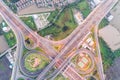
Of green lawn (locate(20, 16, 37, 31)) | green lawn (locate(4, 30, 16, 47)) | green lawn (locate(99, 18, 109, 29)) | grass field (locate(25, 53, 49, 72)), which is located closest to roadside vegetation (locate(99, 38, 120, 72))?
green lawn (locate(99, 18, 109, 29))

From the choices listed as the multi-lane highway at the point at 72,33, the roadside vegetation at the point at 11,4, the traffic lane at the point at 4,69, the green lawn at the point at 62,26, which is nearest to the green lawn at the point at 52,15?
the green lawn at the point at 62,26

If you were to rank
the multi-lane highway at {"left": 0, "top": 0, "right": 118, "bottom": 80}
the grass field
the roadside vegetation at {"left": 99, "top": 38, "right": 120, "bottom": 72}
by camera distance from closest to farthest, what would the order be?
the multi-lane highway at {"left": 0, "top": 0, "right": 118, "bottom": 80}
the grass field
the roadside vegetation at {"left": 99, "top": 38, "right": 120, "bottom": 72}

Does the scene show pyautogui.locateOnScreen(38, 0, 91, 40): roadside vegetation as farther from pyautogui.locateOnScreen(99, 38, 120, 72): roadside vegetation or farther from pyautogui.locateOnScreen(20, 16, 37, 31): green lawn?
pyautogui.locateOnScreen(99, 38, 120, 72): roadside vegetation

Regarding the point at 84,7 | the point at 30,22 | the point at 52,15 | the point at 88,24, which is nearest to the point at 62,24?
the point at 52,15

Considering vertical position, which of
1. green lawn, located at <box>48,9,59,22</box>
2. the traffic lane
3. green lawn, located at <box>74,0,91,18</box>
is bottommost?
the traffic lane

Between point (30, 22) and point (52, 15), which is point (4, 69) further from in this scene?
point (52, 15)

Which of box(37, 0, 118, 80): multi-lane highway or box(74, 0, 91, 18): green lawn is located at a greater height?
box(74, 0, 91, 18): green lawn

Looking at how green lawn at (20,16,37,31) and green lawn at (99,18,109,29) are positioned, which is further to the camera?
green lawn at (99,18,109,29)
